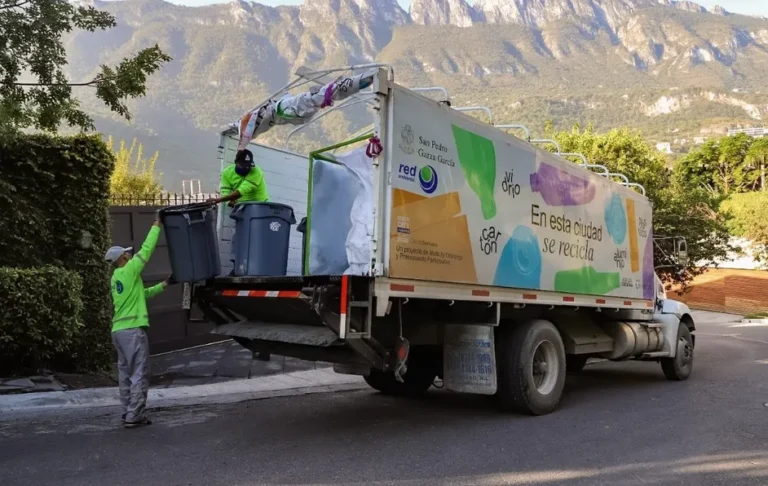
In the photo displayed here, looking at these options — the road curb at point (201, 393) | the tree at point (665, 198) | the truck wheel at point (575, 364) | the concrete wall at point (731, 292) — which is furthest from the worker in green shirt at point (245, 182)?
the concrete wall at point (731, 292)

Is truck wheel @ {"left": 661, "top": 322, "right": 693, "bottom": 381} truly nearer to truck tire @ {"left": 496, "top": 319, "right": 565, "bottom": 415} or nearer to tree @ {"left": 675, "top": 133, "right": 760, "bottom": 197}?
truck tire @ {"left": 496, "top": 319, "right": 565, "bottom": 415}

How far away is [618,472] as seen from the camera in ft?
17.0

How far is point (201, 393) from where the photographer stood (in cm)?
856

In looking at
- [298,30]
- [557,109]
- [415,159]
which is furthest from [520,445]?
[298,30]

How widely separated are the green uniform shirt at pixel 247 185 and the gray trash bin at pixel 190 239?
381mm

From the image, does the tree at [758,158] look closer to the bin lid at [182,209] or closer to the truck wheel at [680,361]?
the truck wheel at [680,361]

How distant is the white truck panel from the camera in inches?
228

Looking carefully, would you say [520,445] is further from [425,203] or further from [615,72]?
[615,72]

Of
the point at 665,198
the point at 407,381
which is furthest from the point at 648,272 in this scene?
the point at 665,198

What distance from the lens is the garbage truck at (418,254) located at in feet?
18.6

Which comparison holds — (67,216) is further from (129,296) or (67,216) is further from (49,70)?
(129,296)

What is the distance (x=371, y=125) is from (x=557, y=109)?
95.3m

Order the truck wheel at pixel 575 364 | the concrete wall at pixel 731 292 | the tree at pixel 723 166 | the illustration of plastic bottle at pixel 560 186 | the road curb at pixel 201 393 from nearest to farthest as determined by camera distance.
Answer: the road curb at pixel 201 393
the illustration of plastic bottle at pixel 560 186
the truck wheel at pixel 575 364
the concrete wall at pixel 731 292
the tree at pixel 723 166

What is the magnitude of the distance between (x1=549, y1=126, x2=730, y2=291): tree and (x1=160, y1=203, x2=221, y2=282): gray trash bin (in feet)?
67.0
